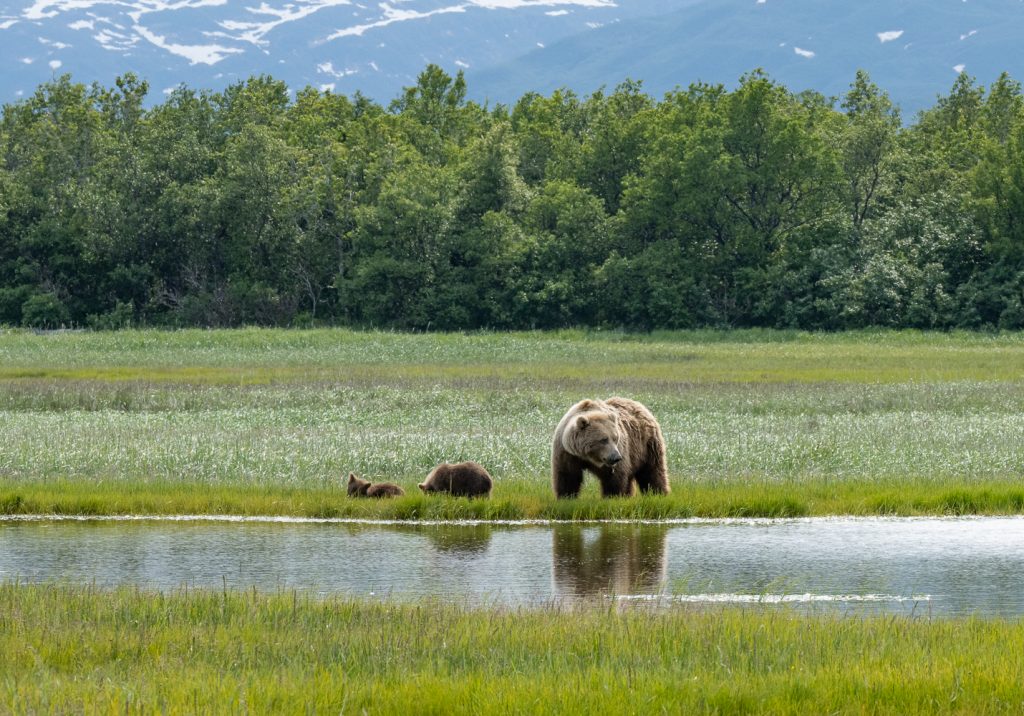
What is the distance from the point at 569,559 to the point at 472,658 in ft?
15.9

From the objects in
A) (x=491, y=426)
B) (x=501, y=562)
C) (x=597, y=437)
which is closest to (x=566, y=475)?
(x=597, y=437)

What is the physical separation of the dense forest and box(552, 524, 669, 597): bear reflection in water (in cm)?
5547

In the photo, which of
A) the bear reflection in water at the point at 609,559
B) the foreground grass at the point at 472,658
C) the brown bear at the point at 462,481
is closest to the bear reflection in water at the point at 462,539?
the bear reflection in water at the point at 609,559

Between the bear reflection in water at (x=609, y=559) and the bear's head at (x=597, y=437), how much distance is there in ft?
2.97

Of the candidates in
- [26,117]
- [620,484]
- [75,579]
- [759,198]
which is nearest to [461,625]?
[75,579]

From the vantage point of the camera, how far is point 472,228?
7781cm

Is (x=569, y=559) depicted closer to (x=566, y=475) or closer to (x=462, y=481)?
(x=566, y=475)

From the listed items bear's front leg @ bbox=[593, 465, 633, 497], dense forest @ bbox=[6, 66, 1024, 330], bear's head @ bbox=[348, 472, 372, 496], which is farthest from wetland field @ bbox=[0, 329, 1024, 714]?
dense forest @ bbox=[6, 66, 1024, 330]

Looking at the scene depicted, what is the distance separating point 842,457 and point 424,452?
7.06 metres

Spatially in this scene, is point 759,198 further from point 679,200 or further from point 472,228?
point 472,228

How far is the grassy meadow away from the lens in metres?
17.0

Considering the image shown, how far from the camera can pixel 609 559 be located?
13266 millimetres

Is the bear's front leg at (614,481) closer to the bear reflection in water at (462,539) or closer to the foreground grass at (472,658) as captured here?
the bear reflection in water at (462,539)

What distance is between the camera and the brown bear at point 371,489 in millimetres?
16922
